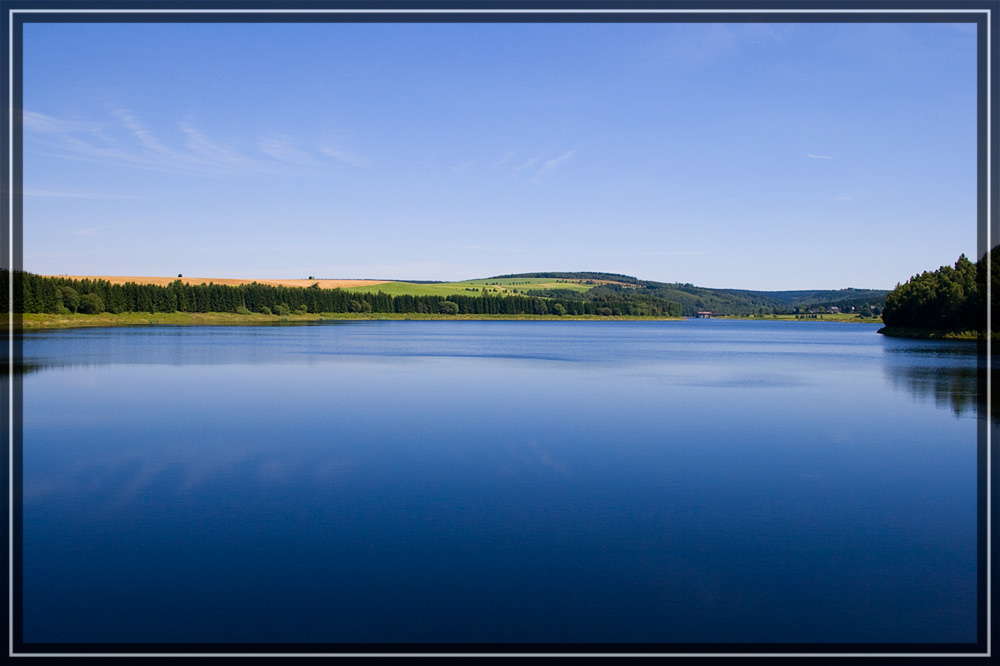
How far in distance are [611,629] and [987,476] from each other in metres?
8.90

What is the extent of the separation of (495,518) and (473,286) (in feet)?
498

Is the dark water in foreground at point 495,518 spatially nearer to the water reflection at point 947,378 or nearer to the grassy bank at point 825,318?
the water reflection at point 947,378

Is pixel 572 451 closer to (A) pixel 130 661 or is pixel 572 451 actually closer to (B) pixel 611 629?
(B) pixel 611 629

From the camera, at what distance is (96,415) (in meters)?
18.9

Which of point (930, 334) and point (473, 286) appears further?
point (473, 286)

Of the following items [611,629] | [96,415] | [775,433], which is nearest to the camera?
[611,629]

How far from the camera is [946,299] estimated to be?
58000 millimetres

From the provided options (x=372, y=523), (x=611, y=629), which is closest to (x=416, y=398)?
(x=372, y=523)

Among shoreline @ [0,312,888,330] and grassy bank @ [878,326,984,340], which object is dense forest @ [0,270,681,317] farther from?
grassy bank @ [878,326,984,340]

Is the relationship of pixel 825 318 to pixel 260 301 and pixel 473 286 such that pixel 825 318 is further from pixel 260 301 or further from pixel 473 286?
pixel 260 301

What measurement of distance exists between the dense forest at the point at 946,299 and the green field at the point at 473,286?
80530 mm

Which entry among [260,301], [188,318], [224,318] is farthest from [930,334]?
[260,301]

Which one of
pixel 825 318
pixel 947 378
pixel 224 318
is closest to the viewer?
pixel 947 378

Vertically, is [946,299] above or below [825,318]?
above
